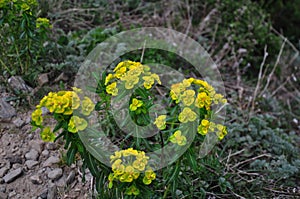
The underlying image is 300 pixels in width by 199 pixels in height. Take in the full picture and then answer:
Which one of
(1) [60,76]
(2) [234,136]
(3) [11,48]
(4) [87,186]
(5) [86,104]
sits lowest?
(2) [234,136]

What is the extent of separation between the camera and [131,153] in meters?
1.69

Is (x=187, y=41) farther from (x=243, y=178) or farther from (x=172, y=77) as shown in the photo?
(x=243, y=178)

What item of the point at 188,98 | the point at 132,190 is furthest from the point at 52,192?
the point at 188,98

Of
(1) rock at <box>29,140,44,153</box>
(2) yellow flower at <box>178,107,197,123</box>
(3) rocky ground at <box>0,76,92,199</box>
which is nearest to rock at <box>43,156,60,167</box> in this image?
(3) rocky ground at <box>0,76,92,199</box>

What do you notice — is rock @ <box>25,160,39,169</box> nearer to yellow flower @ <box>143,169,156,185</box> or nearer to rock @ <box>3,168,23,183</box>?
rock @ <box>3,168,23,183</box>

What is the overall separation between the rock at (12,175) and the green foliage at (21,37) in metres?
0.71

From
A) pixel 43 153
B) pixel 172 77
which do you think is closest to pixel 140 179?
pixel 43 153

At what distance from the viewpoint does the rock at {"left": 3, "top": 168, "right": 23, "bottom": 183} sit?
2.33m

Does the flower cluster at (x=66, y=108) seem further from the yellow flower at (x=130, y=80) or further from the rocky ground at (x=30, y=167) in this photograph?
the rocky ground at (x=30, y=167)

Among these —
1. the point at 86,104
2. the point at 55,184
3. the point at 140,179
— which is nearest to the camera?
the point at 86,104

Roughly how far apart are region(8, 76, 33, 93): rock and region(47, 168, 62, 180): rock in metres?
0.67

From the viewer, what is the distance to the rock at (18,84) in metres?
2.78

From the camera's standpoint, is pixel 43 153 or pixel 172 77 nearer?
pixel 43 153

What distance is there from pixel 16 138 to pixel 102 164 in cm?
92
